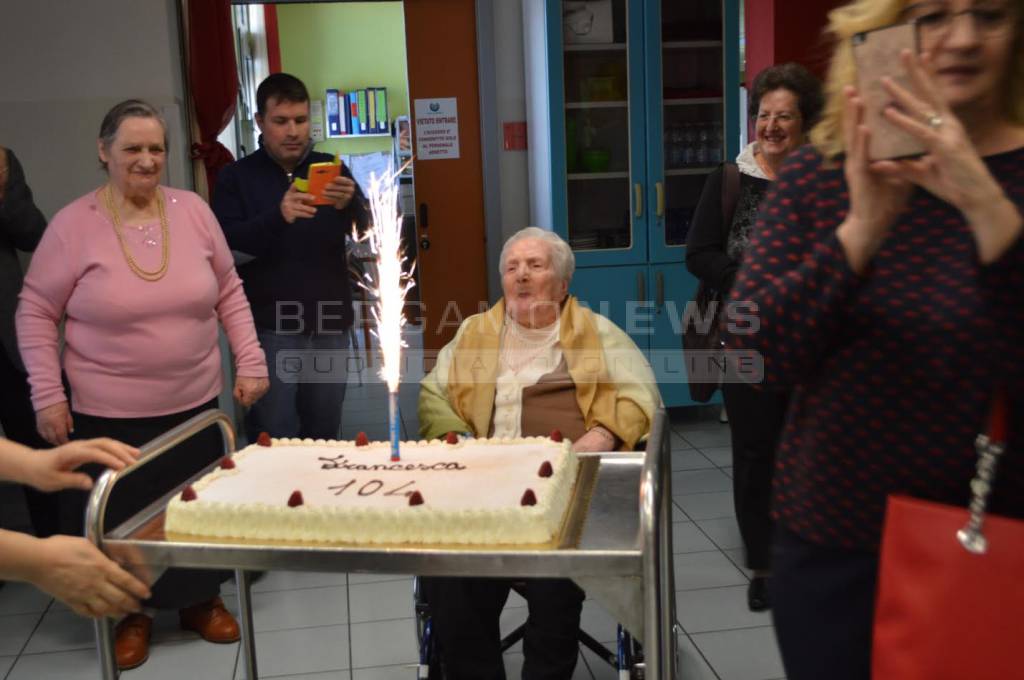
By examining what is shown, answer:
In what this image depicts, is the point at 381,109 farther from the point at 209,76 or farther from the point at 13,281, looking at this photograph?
the point at 13,281

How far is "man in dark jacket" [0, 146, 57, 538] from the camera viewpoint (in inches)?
123

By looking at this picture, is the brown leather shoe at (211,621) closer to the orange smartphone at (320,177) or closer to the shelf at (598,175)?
the orange smartphone at (320,177)

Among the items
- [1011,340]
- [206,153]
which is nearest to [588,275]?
[206,153]

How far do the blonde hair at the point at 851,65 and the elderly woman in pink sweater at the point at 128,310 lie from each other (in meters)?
1.98

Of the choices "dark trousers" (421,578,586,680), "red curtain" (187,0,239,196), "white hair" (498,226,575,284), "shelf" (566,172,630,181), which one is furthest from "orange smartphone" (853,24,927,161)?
"shelf" (566,172,630,181)

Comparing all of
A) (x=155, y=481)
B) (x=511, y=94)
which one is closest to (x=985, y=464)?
(x=155, y=481)

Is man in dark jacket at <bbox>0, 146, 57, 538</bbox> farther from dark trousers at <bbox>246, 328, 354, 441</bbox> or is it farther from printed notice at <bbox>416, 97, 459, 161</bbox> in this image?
printed notice at <bbox>416, 97, 459, 161</bbox>

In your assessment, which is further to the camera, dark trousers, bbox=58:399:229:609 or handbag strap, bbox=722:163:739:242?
handbag strap, bbox=722:163:739:242

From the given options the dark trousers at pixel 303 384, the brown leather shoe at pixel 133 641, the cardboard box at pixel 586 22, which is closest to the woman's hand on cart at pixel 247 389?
the dark trousers at pixel 303 384

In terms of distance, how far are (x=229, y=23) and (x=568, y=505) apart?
3892 millimetres

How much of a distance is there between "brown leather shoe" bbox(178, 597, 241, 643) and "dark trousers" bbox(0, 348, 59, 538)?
71 cm

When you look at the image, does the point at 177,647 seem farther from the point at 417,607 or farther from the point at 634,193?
the point at 634,193

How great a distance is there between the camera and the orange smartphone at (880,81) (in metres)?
1.01

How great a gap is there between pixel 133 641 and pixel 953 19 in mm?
2675
